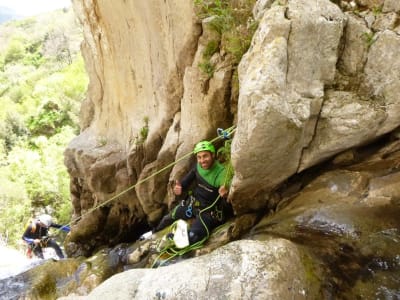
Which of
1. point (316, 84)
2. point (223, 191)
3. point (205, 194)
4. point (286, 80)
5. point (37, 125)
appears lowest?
point (37, 125)

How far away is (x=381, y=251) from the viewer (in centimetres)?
377

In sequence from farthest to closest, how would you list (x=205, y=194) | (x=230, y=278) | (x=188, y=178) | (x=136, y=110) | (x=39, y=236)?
(x=39, y=236) → (x=136, y=110) → (x=188, y=178) → (x=205, y=194) → (x=230, y=278)

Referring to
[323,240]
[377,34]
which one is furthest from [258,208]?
[377,34]

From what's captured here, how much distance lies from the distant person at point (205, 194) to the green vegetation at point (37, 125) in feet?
48.8

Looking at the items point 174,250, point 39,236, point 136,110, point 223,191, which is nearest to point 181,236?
point 174,250

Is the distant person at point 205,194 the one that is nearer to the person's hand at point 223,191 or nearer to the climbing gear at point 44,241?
the person's hand at point 223,191

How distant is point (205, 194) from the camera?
623 cm

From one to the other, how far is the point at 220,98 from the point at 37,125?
35.8 metres

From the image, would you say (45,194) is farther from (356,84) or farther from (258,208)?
(356,84)

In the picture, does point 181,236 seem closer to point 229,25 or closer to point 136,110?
point 229,25

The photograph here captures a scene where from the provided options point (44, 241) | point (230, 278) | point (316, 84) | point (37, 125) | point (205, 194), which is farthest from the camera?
point (37, 125)

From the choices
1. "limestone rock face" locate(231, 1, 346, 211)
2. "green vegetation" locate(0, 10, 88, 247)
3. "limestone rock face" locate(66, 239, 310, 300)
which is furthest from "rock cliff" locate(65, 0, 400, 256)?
"green vegetation" locate(0, 10, 88, 247)

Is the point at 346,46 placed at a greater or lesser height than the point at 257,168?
greater

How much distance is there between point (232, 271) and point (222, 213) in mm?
2708
